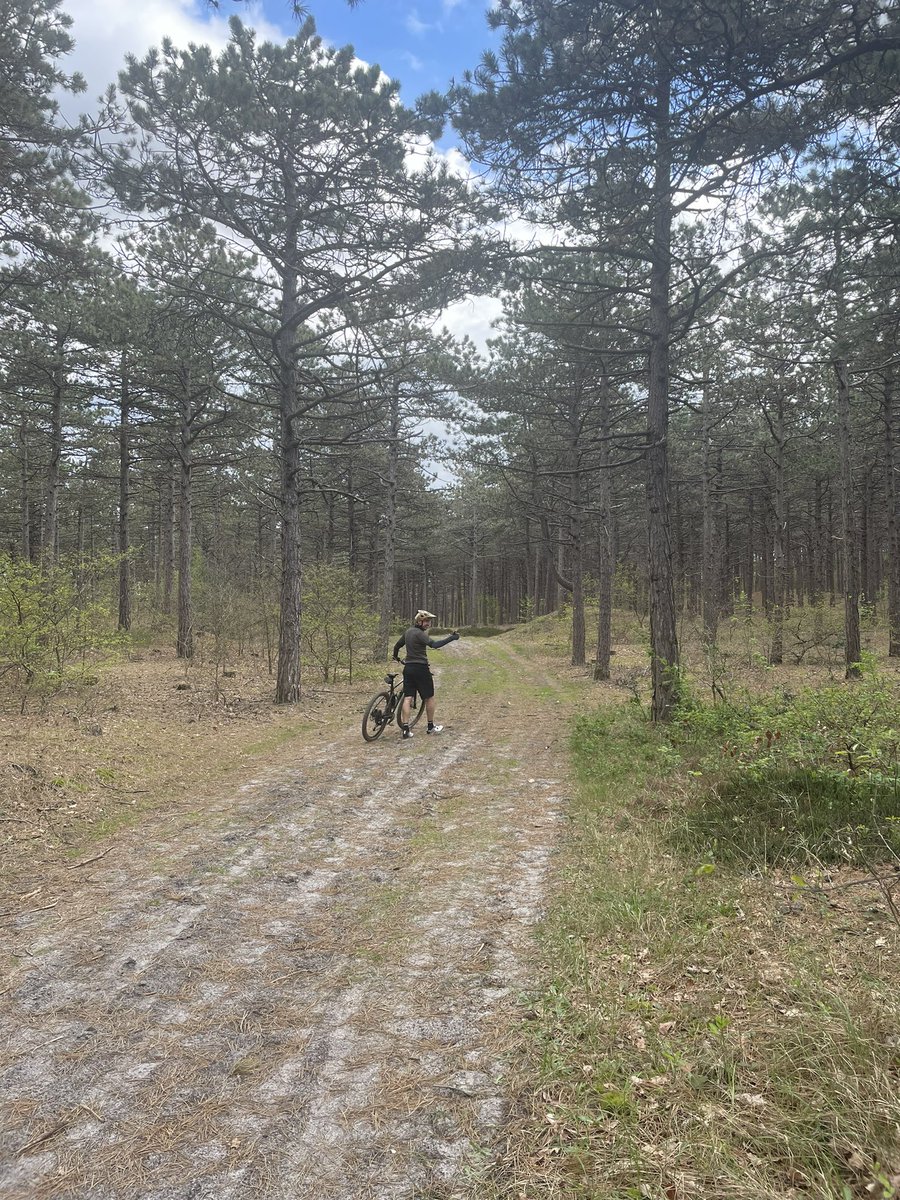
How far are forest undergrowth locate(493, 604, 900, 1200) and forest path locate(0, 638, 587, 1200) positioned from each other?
0.30 metres

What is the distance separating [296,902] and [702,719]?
18.9 feet

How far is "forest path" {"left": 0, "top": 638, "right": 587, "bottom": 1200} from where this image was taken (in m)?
2.21

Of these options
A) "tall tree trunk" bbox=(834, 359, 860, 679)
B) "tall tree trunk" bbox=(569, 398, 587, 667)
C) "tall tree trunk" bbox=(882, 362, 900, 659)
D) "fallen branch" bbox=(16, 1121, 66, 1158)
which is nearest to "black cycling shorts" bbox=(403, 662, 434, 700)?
"fallen branch" bbox=(16, 1121, 66, 1158)

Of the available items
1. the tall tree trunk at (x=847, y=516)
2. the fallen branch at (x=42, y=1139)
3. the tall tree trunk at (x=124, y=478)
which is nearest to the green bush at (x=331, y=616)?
the tall tree trunk at (x=124, y=478)

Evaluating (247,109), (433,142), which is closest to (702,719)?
(433,142)

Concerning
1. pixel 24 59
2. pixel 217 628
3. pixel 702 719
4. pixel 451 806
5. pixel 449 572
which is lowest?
pixel 451 806

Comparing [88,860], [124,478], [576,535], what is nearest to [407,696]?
[88,860]

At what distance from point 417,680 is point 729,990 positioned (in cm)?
730

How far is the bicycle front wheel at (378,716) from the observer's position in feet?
31.7

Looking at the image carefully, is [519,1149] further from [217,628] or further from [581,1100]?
[217,628]

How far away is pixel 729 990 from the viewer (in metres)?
3.03

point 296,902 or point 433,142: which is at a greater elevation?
→ point 433,142

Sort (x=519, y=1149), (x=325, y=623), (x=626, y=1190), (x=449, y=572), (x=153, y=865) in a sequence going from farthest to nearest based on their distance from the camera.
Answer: (x=449, y=572) < (x=325, y=623) < (x=153, y=865) < (x=519, y=1149) < (x=626, y=1190)

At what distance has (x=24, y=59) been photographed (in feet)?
29.1
